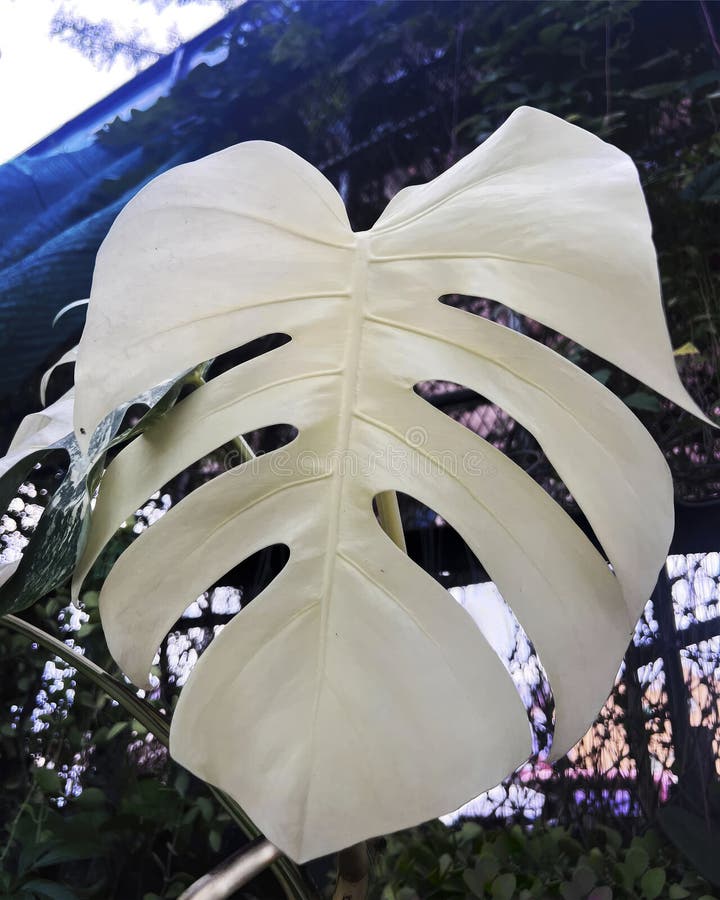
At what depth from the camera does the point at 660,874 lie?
0.96 meters

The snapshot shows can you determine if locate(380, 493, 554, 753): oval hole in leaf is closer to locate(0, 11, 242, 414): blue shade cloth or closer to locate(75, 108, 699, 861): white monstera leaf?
locate(75, 108, 699, 861): white monstera leaf

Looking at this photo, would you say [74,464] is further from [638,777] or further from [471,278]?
[638,777]

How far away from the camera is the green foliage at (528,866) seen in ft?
3.20

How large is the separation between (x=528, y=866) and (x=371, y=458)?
0.86m

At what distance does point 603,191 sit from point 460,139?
3.61ft

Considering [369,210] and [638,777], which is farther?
[369,210]

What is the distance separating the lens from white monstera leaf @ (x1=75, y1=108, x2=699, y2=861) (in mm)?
385

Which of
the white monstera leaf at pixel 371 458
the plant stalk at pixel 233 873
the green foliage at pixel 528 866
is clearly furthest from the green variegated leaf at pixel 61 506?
the green foliage at pixel 528 866

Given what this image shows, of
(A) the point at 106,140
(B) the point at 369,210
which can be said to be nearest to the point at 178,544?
(B) the point at 369,210

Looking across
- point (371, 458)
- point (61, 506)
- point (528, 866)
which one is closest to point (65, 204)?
point (61, 506)

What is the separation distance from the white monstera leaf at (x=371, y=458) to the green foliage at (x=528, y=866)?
2.36 ft

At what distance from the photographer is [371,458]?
470mm

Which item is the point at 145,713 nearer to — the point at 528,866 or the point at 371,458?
the point at 371,458

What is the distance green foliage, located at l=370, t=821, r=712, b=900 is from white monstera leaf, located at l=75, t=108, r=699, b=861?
2.36ft
